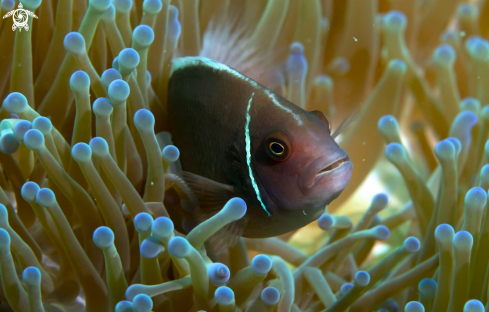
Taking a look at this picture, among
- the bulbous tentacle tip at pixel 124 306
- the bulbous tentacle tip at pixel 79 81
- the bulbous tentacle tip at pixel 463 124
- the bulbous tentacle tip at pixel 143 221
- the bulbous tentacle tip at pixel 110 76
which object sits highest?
the bulbous tentacle tip at pixel 463 124

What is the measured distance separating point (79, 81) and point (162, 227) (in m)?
0.44

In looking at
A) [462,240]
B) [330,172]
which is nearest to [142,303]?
[330,172]

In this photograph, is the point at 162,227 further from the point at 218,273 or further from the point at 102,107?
the point at 102,107

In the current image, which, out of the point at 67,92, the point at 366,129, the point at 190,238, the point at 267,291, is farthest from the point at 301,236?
the point at 67,92

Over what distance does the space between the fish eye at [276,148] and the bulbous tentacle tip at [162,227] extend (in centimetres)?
29

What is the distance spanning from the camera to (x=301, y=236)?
1868mm

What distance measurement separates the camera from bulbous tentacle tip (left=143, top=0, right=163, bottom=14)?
1.27 m

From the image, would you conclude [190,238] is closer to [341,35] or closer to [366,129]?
[366,129]

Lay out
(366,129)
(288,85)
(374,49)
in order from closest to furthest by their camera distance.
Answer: (288,85) < (366,129) < (374,49)

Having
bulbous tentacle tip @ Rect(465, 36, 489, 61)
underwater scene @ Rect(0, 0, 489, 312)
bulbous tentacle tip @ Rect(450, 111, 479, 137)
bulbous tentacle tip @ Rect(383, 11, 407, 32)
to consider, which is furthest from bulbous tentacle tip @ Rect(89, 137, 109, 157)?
bulbous tentacle tip @ Rect(465, 36, 489, 61)

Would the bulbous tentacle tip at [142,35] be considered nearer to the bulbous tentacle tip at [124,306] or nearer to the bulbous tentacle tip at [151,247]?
the bulbous tentacle tip at [151,247]

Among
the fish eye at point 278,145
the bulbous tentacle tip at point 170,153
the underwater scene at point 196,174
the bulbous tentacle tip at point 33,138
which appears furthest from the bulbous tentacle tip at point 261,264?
the bulbous tentacle tip at point 33,138

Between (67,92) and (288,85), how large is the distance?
724 mm

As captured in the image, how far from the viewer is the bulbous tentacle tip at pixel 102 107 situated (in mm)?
1073
